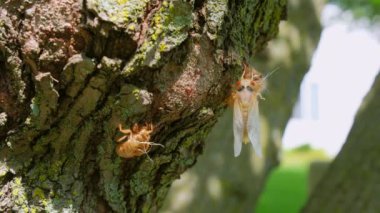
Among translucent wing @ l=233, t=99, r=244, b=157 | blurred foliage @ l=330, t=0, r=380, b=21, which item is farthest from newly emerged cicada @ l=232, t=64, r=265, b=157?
blurred foliage @ l=330, t=0, r=380, b=21

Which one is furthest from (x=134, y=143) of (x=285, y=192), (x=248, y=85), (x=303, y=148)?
(x=303, y=148)

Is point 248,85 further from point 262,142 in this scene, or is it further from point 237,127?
point 262,142

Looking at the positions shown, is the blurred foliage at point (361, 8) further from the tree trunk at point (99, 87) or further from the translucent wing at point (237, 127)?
the tree trunk at point (99, 87)

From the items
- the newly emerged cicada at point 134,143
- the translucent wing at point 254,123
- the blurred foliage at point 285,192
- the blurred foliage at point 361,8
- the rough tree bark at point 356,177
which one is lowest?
the newly emerged cicada at point 134,143

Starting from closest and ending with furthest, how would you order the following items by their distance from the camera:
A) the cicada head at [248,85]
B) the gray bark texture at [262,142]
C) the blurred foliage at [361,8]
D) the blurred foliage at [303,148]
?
the cicada head at [248,85] → the gray bark texture at [262,142] → the blurred foliage at [361,8] → the blurred foliage at [303,148]

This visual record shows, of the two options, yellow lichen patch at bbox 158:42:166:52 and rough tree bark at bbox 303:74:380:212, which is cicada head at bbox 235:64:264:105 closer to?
yellow lichen patch at bbox 158:42:166:52

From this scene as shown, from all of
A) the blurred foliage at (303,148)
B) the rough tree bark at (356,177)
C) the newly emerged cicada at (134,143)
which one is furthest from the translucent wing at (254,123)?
the blurred foliage at (303,148)

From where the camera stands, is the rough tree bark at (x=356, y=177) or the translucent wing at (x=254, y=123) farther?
the rough tree bark at (x=356, y=177)
